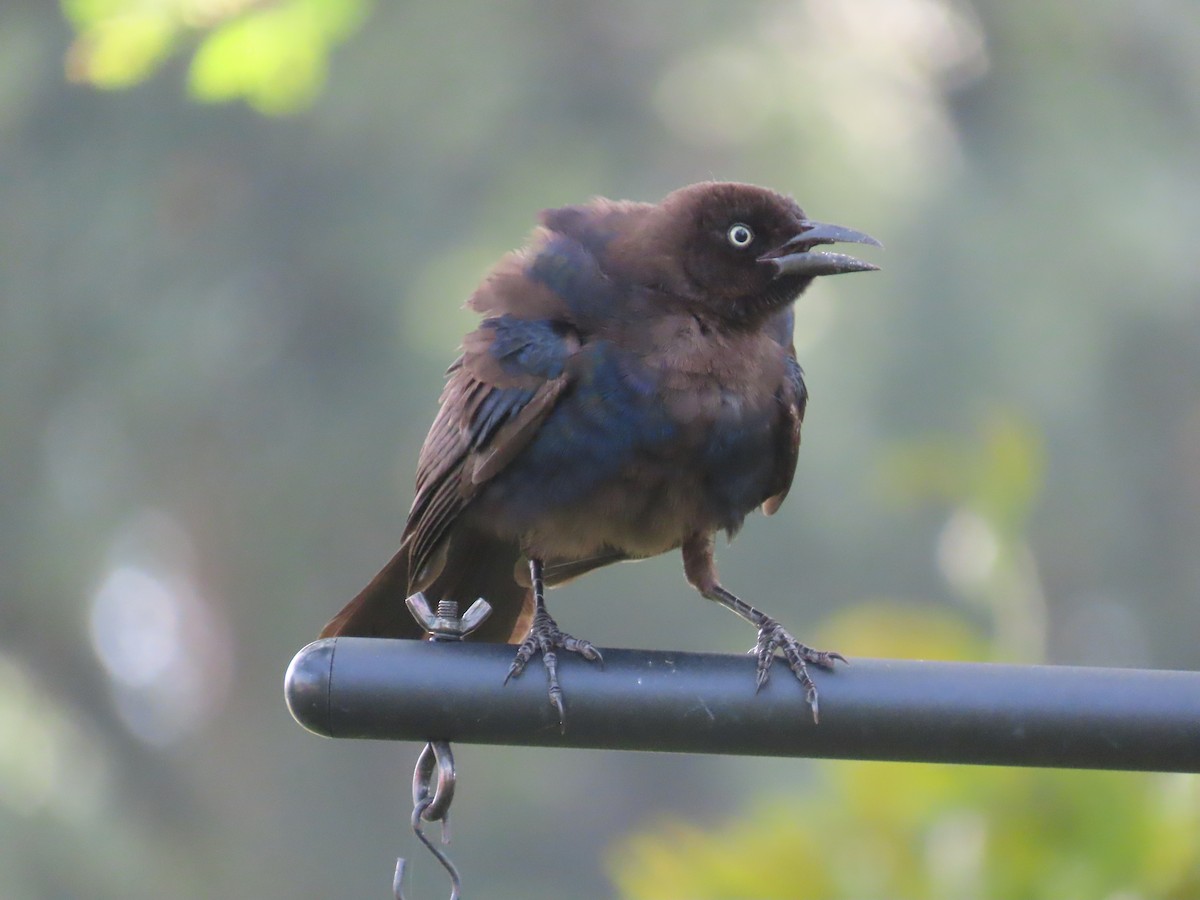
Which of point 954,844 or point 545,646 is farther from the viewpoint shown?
point 954,844

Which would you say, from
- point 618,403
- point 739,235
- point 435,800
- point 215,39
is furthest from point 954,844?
point 215,39

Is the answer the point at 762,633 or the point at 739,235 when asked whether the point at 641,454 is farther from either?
the point at 739,235

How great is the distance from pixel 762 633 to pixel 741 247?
0.93 meters

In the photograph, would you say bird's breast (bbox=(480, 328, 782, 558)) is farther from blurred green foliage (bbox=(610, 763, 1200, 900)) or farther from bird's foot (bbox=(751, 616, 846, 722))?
blurred green foliage (bbox=(610, 763, 1200, 900))

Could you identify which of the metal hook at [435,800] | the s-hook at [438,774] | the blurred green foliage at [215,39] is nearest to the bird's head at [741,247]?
the blurred green foliage at [215,39]

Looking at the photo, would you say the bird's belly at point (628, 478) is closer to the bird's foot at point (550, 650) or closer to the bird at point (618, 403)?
the bird at point (618, 403)

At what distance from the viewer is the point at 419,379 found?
31.6 ft

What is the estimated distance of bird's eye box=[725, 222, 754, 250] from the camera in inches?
145

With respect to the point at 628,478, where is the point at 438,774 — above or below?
→ below

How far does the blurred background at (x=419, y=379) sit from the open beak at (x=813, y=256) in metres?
4.31

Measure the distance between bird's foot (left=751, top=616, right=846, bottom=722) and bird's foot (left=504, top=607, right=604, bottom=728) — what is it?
0.28m

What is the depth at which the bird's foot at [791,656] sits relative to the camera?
2559 millimetres

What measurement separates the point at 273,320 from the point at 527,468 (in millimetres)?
6503

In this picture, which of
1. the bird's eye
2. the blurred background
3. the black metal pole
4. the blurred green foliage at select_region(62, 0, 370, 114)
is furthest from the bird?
the blurred background
